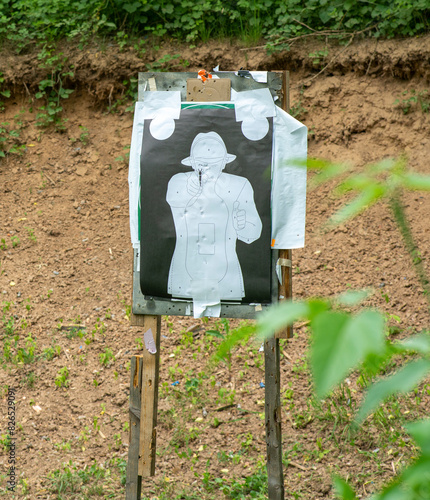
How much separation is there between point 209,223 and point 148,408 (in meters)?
0.96

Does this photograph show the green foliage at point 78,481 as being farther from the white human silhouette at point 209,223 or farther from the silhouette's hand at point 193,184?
the silhouette's hand at point 193,184

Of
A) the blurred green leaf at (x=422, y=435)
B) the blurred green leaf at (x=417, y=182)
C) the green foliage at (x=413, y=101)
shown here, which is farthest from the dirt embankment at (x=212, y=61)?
the blurred green leaf at (x=422, y=435)

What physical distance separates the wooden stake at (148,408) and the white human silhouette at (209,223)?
0.82 ft

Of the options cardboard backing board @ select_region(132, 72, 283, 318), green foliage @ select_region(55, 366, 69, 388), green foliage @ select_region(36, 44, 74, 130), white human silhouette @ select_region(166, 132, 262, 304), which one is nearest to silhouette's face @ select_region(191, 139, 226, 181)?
white human silhouette @ select_region(166, 132, 262, 304)

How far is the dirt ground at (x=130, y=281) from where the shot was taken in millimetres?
→ 3666

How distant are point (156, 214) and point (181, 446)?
158 centimetres

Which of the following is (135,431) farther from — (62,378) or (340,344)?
(340,344)

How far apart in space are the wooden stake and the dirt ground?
1.41ft

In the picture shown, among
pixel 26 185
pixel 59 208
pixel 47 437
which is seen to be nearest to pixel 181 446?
pixel 47 437

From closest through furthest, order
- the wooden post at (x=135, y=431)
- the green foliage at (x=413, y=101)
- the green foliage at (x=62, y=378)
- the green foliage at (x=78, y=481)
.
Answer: the wooden post at (x=135, y=431), the green foliage at (x=78, y=481), the green foliage at (x=62, y=378), the green foliage at (x=413, y=101)

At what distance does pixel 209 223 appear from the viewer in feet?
9.71

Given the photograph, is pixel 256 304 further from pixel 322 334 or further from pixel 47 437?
pixel 322 334

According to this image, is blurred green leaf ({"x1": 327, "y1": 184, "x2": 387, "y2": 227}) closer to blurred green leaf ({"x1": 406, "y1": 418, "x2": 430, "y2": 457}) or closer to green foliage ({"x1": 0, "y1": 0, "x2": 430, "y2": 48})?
blurred green leaf ({"x1": 406, "y1": 418, "x2": 430, "y2": 457})

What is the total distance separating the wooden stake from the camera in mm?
3011
